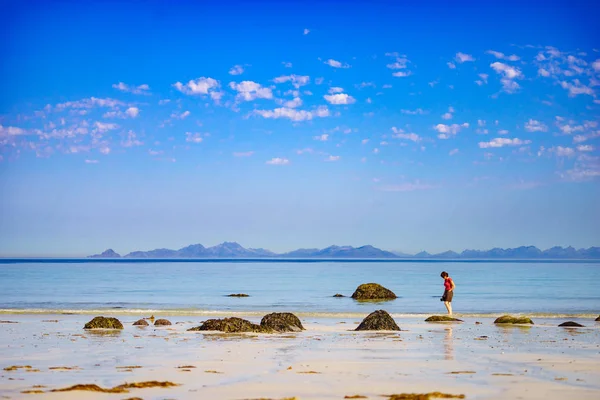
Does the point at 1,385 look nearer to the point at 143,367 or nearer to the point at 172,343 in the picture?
the point at 143,367

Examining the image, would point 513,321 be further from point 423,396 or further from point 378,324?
point 423,396

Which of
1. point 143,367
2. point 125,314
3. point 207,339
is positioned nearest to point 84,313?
point 125,314

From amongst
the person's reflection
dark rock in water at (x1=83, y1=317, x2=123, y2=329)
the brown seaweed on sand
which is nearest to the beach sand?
the person's reflection

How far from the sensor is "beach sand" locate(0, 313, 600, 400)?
42.0ft

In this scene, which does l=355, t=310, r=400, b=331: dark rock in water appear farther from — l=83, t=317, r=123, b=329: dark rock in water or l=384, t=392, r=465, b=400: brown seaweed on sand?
l=384, t=392, r=465, b=400: brown seaweed on sand

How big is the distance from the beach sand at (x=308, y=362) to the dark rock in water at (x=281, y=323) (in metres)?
0.81

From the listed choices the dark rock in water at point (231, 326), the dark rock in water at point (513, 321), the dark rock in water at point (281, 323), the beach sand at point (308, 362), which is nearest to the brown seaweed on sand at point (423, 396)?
the beach sand at point (308, 362)

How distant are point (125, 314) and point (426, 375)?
2430 cm

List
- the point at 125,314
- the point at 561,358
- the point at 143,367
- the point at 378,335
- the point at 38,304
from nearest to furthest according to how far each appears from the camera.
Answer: the point at 143,367, the point at 561,358, the point at 378,335, the point at 125,314, the point at 38,304

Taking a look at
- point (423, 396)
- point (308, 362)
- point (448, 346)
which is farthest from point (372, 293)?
point (423, 396)

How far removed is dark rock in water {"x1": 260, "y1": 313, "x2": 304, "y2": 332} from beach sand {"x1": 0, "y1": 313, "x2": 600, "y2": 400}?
81cm

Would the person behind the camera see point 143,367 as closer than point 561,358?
Yes

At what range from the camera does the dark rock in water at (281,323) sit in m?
23.9

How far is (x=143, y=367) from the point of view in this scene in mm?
15500
